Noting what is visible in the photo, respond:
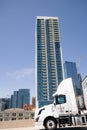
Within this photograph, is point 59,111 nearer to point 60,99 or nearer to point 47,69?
point 60,99

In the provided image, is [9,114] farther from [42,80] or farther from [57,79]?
[57,79]

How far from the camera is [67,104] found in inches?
591

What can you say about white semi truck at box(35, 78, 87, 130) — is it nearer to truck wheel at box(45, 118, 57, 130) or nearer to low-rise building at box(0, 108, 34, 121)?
truck wheel at box(45, 118, 57, 130)

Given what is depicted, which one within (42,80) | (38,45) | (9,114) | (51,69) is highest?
(38,45)

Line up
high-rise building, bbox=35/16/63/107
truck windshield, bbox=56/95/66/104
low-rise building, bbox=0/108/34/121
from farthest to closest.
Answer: high-rise building, bbox=35/16/63/107
low-rise building, bbox=0/108/34/121
truck windshield, bbox=56/95/66/104

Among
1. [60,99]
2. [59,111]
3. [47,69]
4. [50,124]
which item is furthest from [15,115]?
[50,124]

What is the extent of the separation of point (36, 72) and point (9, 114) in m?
51.1

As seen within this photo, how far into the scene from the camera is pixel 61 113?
14812 mm

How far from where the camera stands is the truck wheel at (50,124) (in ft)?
46.6

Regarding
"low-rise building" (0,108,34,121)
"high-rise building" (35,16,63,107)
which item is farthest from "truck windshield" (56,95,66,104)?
"high-rise building" (35,16,63,107)

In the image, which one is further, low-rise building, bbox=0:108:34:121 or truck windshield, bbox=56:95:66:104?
low-rise building, bbox=0:108:34:121

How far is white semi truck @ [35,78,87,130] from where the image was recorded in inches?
564

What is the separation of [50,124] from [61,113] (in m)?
1.39

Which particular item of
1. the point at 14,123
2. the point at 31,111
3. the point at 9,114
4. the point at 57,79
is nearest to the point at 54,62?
the point at 57,79
